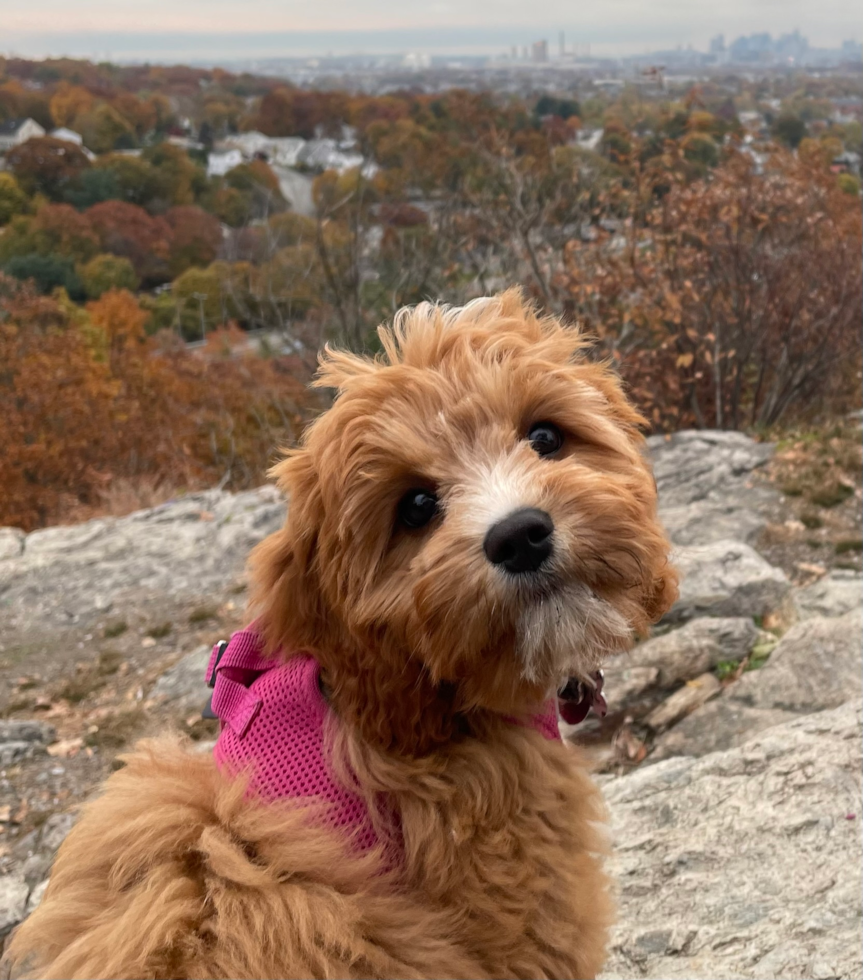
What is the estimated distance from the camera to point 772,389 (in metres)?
12.6

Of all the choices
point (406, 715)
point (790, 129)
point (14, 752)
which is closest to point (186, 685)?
A: point (14, 752)

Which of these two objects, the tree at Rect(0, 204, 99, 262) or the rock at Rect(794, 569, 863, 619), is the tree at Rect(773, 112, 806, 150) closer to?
the rock at Rect(794, 569, 863, 619)

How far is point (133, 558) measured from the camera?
30.5 ft

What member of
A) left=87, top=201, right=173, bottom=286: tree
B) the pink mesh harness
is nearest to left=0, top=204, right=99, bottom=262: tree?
left=87, top=201, right=173, bottom=286: tree

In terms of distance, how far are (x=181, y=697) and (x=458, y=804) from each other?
445cm

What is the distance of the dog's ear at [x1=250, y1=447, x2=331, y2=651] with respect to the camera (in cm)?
245

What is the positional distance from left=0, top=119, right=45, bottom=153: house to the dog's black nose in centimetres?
7312

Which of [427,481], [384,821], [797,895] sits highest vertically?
[427,481]

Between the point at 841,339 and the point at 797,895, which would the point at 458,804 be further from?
the point at 841,339

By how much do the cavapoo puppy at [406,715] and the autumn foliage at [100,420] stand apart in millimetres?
13445

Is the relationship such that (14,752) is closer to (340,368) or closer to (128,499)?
(340,368)

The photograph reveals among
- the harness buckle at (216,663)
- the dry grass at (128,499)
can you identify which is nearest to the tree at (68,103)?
the dry grass at (128,499)

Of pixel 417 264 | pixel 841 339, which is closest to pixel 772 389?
pixel 841 339

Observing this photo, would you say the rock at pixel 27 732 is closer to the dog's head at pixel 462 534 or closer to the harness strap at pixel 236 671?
the harness strap at pixel 236 671
